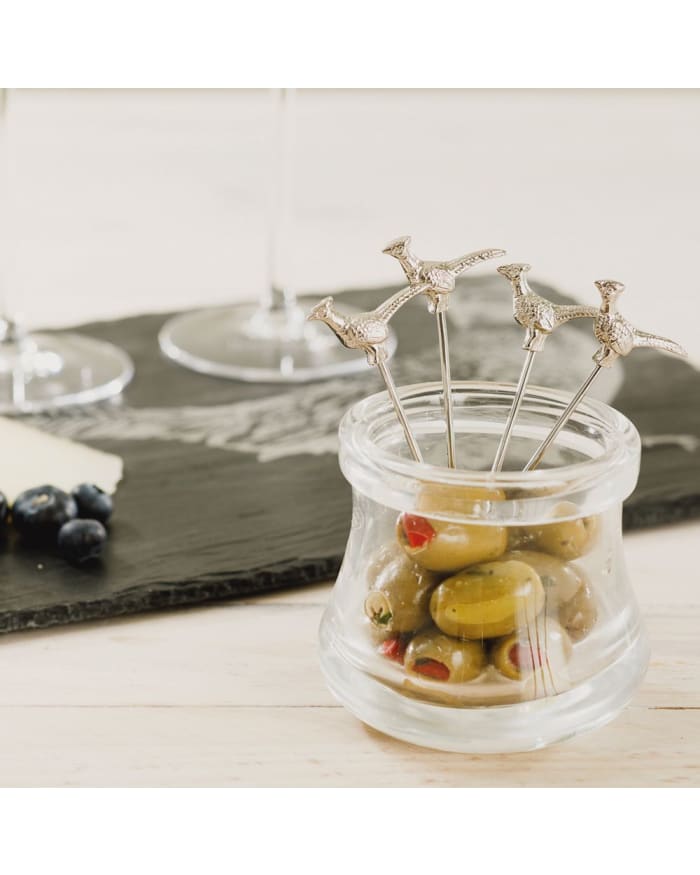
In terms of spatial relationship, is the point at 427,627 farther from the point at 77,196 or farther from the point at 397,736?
the point at 77,196

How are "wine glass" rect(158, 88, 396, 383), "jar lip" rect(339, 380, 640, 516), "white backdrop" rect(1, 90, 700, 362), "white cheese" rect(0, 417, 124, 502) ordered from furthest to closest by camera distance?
1. "white backdrop" rect(1, 90, 700, 362)
2. "wine glass" rect(158, 88, 396, 383)
3. "white cheese" rect(0, 417, 124, 502)
4. "jar lip" rect(339, 380, 640, 516)

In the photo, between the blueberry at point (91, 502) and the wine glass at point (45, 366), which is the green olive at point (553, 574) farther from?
the wine glass at point (45, 366)

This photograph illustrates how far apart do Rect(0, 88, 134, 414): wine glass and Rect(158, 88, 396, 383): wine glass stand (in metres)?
0.07

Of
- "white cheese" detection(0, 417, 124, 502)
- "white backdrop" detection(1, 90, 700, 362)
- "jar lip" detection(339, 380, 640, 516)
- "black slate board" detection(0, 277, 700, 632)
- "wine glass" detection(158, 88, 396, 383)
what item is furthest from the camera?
"white backdrop" detection(1, 90, 700, 362)

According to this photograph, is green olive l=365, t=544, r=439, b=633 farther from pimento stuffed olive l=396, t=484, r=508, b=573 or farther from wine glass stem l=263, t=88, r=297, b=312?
wine glass stem l=263, t=88, r=297, b=312

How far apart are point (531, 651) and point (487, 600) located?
0.04 meters

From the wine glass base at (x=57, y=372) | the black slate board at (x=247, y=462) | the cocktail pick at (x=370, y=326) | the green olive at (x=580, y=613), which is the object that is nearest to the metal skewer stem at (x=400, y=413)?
the cocktail pick at (x=370, y=326)

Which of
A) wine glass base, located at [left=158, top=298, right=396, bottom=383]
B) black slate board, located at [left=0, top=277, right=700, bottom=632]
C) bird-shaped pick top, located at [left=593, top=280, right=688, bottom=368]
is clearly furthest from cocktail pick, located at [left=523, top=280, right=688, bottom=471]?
wine glass base, located at [left=158, top=298, right=396, bottom=383]

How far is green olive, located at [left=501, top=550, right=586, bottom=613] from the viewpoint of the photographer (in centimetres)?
66

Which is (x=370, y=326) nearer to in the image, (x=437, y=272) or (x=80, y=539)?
(x=437, y=272)

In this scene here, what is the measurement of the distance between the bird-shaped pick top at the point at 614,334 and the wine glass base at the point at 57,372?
64 cm

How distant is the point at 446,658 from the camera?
660 mm

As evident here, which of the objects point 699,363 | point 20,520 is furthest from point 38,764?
point 699,363

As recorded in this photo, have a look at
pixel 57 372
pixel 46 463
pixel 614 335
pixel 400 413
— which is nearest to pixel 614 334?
pixel 614 335
